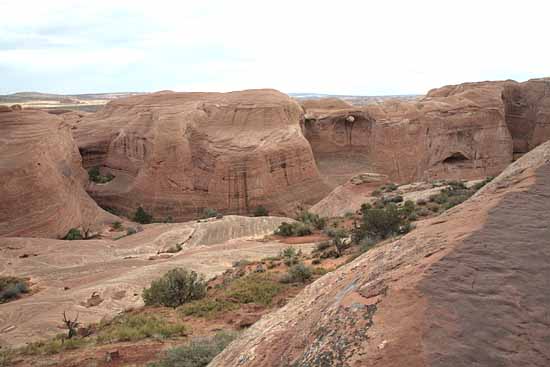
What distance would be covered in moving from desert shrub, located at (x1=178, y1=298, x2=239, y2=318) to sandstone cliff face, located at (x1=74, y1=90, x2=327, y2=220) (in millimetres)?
16808

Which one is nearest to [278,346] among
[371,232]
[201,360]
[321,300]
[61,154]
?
[321,300]

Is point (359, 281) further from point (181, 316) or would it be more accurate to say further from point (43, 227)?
point (43, 227)

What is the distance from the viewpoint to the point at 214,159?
86.9 ft

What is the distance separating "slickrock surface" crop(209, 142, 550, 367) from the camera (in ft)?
7.23

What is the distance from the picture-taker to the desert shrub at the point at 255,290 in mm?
8812

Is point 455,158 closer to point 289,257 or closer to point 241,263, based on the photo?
point 289,257

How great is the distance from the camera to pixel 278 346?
3178mm

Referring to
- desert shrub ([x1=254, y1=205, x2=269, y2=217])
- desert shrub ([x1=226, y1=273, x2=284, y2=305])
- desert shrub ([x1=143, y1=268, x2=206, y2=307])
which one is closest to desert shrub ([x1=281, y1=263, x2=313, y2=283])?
desert shrub ([x1=226, y1=273, x2=284, y2=305])

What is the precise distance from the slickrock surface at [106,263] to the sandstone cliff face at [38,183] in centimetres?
235

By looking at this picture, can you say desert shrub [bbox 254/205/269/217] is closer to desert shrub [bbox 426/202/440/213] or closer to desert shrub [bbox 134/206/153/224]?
desert shrub [bbox 134/206/153/224]

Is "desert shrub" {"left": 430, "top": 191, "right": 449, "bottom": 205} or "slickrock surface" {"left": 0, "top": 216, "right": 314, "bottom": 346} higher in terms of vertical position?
"desert shrub" {"left": 430, "top": 191, "right": 449, "bottom": 205}

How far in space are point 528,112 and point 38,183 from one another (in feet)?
83.1

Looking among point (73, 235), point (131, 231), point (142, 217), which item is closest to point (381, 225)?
point (131, 231)

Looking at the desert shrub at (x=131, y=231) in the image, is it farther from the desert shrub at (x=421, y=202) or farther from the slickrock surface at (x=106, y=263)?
the desert shrub at (x=421, y=202)
